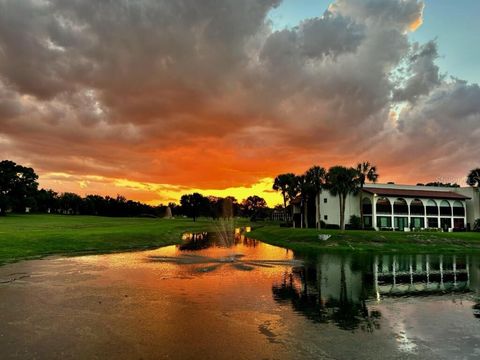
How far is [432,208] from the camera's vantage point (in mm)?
98438

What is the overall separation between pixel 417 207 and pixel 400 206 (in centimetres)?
455

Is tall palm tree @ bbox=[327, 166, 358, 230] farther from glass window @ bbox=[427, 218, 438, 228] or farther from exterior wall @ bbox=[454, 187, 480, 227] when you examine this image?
exterior wall @ bbox=[454, 187, 480, 227]

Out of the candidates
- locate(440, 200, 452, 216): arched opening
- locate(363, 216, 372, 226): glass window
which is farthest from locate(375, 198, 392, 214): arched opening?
locate(440, 200, 452, 216): arched opening

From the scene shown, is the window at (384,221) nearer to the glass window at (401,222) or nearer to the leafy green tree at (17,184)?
the glass window at (401,222)

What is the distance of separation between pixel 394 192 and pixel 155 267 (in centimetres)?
7615

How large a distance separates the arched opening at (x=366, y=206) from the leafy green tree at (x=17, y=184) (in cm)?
10029

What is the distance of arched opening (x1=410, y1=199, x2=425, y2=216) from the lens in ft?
318

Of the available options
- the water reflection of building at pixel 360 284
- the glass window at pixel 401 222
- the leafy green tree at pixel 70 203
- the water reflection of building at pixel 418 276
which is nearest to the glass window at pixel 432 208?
the glass window at pixel 401 222

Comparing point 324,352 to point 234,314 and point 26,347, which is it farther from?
point 26,347

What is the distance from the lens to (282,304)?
19.5 m

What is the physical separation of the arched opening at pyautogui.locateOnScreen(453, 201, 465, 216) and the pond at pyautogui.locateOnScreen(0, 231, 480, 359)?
7633cm

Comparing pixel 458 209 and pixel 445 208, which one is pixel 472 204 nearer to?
pixel 458 209

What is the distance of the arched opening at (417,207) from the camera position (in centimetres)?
9688

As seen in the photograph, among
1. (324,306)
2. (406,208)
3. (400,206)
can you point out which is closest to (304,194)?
(400,206)
